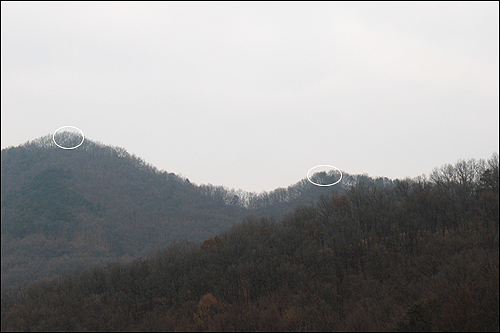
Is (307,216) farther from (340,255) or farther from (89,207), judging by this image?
(89,207)

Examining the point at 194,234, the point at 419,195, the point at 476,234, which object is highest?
the point at 419,195

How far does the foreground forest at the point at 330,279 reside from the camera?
2761cm

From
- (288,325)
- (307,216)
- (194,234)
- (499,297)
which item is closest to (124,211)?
(194,234)

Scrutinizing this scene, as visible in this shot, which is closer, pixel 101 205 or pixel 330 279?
pixel 330 279

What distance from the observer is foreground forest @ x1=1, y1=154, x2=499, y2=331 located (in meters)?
27.6

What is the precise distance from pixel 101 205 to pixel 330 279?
337 feet

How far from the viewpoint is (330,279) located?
38.7 m

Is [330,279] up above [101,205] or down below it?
below

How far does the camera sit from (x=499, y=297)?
949 inches

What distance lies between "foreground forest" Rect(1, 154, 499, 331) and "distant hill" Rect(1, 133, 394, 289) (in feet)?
24.3

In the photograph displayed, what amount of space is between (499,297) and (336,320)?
37.0 feet

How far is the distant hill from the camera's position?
5206cm

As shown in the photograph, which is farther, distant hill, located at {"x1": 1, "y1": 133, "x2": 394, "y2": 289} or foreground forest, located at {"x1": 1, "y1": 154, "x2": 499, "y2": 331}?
distant hill, located at {"x1": 1, "y1": 133, "x2": 394, "y2": 289}

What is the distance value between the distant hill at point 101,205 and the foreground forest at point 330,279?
7412mm
